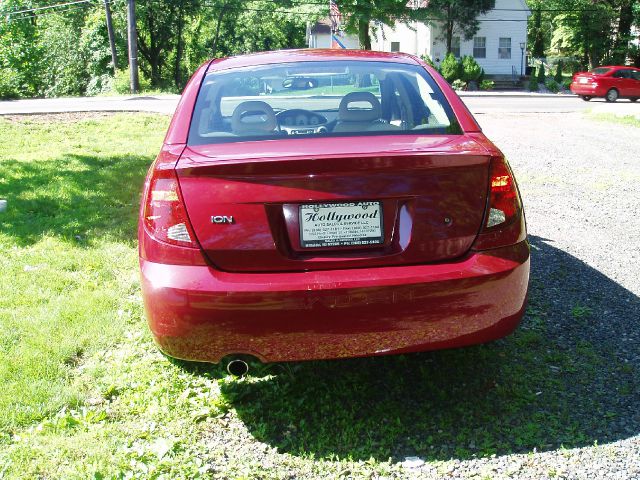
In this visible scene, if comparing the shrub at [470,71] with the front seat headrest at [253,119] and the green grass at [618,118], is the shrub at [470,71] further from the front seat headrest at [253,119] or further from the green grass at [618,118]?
the front seat headrest at [253,119]

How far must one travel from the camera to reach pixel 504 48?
1679 inches

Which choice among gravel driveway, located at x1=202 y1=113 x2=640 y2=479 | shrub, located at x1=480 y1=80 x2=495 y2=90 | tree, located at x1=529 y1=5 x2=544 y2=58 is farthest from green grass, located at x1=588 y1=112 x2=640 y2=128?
tree, located at x1=529 y1=5 x2=544 y2=58

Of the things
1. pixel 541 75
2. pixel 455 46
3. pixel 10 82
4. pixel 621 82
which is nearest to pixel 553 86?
pixel 541 75

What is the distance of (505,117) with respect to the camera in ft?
60.6

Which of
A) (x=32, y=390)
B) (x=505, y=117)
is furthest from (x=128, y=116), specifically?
(x=32, y=390)

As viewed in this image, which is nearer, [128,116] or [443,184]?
[443,184]

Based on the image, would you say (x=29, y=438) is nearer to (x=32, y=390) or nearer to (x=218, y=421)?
(x=32, y=390)

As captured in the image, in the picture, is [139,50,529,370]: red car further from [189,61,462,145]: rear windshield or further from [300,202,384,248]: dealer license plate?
[189,61,462,145]: rear windshield

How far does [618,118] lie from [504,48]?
87.7ft

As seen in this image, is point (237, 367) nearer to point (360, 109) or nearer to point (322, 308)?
point (322, 308)

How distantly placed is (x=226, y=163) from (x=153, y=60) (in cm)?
4267

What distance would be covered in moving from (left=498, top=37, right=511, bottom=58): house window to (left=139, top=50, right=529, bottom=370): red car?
140 feet

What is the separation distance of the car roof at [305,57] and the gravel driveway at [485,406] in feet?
5.69

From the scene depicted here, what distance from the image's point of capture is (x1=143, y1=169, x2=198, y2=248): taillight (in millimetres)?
2812
